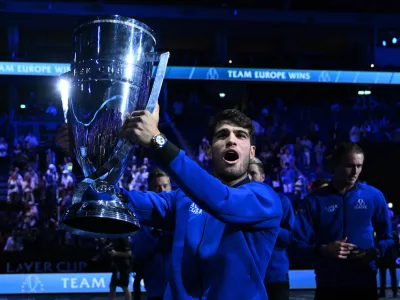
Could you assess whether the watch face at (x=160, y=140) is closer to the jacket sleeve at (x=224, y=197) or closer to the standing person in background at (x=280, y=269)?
the jacket sleeve at (x=224, y=197)

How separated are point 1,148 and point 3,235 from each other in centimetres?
472

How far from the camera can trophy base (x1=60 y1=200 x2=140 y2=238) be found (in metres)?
1.93

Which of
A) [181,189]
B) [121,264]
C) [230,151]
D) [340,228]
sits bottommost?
[121,264]

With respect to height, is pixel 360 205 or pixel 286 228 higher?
pixel 360 205

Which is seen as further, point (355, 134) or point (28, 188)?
point (355, 134)

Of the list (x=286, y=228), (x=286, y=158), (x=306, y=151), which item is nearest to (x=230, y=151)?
(x=286, y=228)

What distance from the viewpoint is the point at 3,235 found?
43.7 feet

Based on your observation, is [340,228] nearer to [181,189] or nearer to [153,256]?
[153,256]

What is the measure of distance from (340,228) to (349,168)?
1.43 feet

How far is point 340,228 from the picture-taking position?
Answer: 3.90 meters

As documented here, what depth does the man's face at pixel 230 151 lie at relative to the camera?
210 centimetres

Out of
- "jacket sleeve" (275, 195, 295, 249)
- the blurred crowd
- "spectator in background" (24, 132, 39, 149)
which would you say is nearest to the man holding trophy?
"jacket sleeve" (275, 195, 295, 249)

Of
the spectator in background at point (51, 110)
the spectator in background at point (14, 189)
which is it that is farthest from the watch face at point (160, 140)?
the spectator in background at point (51, 110)

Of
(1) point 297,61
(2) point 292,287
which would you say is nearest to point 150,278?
(2) point 292,287
